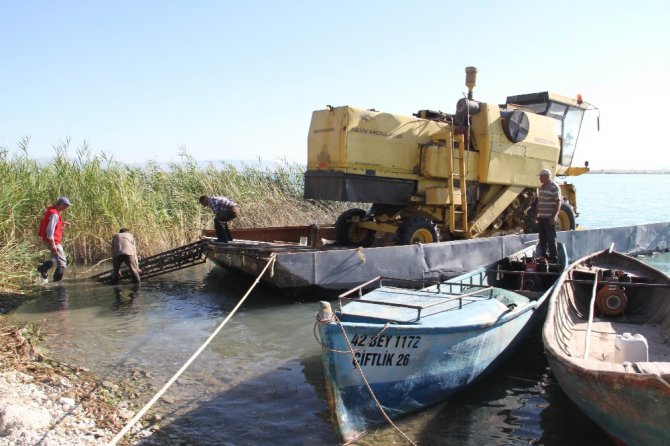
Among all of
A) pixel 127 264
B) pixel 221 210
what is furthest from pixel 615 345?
pixel 127 264

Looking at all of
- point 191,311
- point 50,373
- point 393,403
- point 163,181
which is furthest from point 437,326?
point 163,181

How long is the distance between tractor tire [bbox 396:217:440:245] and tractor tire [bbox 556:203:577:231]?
378 cm

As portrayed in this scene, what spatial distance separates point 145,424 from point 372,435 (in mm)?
1967

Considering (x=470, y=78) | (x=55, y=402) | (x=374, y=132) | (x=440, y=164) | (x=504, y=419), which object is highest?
(x=470, y=78)

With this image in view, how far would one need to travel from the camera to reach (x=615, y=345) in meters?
5.96

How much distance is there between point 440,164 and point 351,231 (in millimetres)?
2303

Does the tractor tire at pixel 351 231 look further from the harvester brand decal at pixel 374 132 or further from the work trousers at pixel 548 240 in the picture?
the work trousers at pixel 548 240

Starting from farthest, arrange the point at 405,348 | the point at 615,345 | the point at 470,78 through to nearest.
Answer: the point at 470,78, the point at 615,345, the point at 405,348

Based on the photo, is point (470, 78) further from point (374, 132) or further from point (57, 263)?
point (57, 263)

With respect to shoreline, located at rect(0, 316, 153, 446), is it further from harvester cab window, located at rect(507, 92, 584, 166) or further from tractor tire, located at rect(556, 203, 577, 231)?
tractor tire, located at rect(556, 203, 577, 231)

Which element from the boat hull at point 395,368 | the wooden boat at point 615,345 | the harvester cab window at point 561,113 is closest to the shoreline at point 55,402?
the boat hull at point 395,368

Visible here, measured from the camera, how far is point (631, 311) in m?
8.01

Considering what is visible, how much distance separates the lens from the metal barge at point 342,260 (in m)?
9.09

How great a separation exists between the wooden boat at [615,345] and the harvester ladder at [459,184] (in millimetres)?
2568
